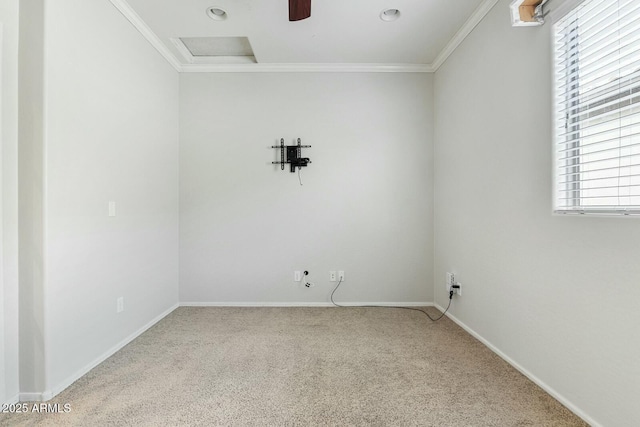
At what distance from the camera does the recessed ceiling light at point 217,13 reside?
245 centimetres

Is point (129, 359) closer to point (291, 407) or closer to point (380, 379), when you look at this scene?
point (291, 407)

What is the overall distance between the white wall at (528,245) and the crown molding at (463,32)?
0.21 feet

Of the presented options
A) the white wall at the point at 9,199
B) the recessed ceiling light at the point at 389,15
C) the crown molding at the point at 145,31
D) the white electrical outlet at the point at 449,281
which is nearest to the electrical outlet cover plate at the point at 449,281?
the white electrical outlet at the point at 449,281

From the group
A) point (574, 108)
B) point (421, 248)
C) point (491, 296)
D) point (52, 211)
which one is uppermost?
point (574, 108)

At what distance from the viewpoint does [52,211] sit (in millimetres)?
1745

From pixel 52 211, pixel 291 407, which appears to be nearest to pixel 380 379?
pixel 291 407

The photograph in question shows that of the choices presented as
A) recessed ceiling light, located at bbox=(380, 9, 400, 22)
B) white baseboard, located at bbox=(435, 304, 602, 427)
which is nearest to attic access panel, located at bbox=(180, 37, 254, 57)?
recessed ceiling light, located at bbox=(380, 9, 400, 22)

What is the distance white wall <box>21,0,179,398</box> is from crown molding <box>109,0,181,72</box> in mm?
65

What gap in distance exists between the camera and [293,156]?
3336 millimetres

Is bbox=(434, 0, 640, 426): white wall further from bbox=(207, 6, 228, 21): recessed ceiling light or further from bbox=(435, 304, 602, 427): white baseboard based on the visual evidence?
bbox=(207, 6, 228, 21): recessed ceiling light

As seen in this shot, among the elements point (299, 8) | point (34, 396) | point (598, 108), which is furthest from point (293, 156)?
point (34, 396)

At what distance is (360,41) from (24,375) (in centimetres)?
359

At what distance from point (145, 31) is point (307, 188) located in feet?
6.97

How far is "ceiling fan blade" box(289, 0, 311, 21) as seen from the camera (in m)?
1.69
